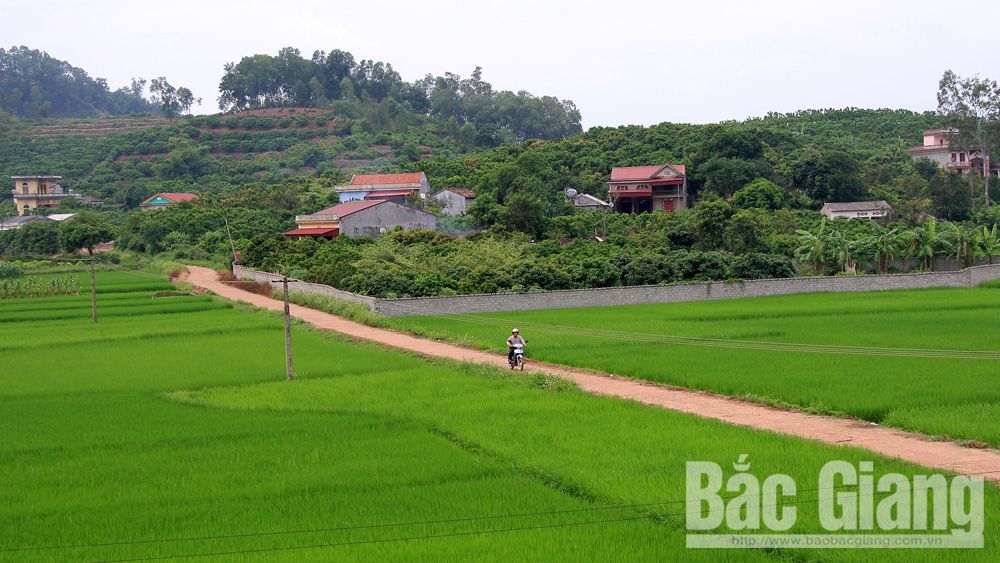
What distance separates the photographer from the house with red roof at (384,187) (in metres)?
75.8

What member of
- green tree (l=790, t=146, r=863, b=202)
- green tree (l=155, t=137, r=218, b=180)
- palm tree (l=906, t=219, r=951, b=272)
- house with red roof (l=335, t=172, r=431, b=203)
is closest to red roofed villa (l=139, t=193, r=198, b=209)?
green tree (l=155, t=137, r=218, b=180)

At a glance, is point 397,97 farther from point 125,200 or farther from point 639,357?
point 639,357

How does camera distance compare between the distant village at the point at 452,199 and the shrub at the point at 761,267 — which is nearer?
the shrub at the point at 761,267

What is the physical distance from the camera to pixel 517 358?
25.0 m

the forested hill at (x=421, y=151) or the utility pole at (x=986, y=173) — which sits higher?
the forested hill at (x=421, y=151)

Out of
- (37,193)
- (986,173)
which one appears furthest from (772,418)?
(37,193)

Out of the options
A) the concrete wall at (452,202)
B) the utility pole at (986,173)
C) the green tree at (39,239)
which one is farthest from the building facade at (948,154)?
the green tree at (39,239)

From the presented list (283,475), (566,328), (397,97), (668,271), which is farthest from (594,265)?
(397,97)

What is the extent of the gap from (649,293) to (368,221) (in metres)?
24.3

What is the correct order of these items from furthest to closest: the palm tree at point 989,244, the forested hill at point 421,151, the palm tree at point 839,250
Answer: the forested hill at point 421,151 → the palm tree at point 989,244 → the palm tree at point 839,250

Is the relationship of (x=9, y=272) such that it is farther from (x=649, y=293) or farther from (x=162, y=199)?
(x=649, y=293)

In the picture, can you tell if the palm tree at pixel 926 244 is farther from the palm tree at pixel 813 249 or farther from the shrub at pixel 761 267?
the shrub at pixel 761 267

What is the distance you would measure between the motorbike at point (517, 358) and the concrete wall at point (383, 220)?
37.4m

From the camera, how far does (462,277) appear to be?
42.6 metres
